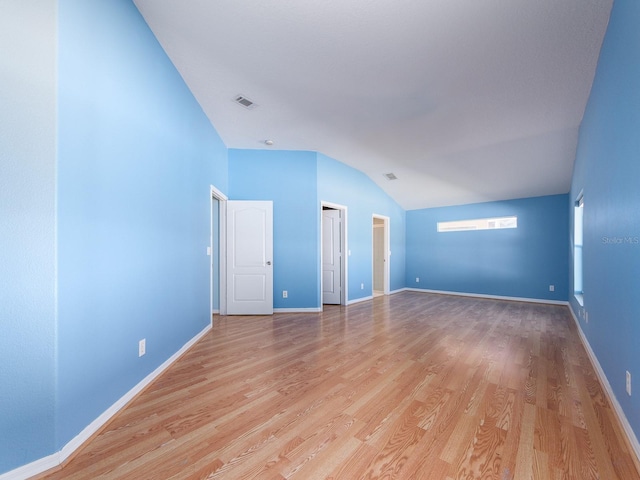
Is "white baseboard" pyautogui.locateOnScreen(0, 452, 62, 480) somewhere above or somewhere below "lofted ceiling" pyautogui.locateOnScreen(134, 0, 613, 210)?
below

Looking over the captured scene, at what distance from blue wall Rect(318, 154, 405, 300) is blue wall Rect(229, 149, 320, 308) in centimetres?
29

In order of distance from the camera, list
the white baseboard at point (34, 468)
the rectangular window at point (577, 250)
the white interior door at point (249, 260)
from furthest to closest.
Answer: the white interior door at point (249, 260) < the rectangular window at point (577, 250) < the white baseboard at point (34, 468)

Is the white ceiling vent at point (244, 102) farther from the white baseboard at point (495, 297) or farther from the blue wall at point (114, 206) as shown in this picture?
the white baseboard at point (495, 297)

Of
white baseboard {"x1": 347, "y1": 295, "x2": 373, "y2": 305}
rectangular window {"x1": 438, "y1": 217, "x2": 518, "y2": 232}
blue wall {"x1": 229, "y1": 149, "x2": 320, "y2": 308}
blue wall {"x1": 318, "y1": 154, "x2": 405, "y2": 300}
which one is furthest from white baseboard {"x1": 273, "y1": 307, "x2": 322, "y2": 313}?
rectangular window {"x1": 438, "y1": 217, "x2": 518, "y2": 232}

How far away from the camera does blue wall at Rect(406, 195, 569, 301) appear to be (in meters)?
5.48

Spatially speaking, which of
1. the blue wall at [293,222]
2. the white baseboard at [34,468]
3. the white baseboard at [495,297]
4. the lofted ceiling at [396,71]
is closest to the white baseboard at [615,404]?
the lofted ceiling at [396,71]

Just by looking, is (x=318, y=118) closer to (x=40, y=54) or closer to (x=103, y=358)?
(x=40, y=54)

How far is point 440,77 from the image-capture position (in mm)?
2500

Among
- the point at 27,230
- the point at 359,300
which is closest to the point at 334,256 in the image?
the point at 359,300

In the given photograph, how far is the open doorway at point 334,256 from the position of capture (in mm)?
5285

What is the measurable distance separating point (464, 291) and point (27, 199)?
7494 millimetres

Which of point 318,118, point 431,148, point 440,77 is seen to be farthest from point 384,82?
point 431,148

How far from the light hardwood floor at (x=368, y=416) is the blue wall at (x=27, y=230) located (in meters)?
0.31

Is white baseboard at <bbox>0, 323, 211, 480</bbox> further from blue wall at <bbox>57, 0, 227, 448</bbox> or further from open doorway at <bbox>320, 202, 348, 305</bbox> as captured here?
open doorway at <bbox>320, 202, 348, 305</bbox>
